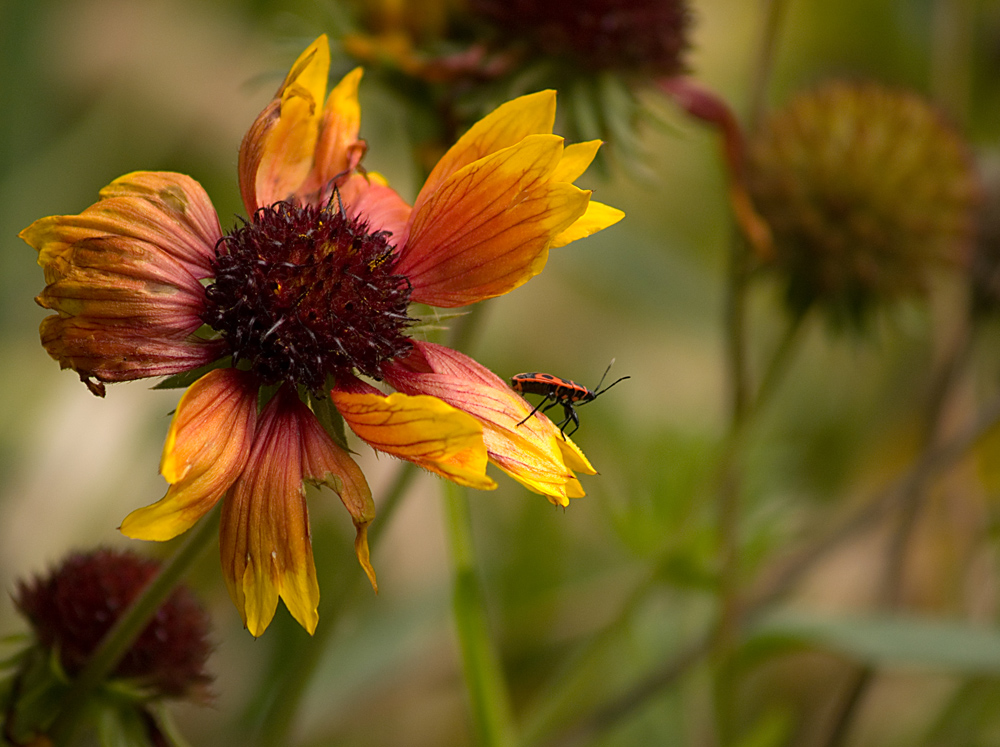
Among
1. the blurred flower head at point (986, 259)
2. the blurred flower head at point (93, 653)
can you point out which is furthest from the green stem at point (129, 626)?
the blurred flower head at point (986, 259)

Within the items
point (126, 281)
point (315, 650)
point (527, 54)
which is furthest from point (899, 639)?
point (126, 281)

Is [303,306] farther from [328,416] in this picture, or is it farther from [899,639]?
[899,639]

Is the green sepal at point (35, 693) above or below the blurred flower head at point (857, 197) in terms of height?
below

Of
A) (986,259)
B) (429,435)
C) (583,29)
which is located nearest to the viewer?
(429,435)

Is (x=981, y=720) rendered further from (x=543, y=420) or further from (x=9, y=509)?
(x=9, y=509)

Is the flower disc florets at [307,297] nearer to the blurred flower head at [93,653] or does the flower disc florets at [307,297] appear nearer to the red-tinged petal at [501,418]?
the red-tinged petal at [501,418]

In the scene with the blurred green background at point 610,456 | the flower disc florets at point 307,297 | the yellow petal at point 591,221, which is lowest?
the blurred green background at point 610,456

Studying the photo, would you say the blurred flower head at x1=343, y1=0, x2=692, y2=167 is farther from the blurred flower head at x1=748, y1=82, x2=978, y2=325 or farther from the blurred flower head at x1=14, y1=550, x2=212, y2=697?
the blurred flower head at x1=14, y1=550, x2=212, y2=697
